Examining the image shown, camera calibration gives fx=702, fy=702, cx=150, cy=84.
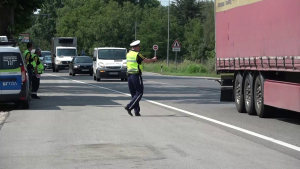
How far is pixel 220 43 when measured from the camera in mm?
18703

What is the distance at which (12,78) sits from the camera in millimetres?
18031

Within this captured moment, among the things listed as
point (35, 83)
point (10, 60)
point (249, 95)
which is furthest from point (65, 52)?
point (249, 95)

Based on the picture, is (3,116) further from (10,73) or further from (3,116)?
(10,73)

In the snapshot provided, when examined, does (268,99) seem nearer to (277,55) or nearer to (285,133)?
(277,55)

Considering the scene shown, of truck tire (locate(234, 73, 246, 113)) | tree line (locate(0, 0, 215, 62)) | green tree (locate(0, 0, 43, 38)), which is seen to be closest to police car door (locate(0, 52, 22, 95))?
truck tire (locate(234, 73, 246, 113))

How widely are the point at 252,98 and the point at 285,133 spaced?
11.2ft

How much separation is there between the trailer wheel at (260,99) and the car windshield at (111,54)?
23.9m

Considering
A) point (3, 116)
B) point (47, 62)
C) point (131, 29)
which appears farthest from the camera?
point (131, 29)

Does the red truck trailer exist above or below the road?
above

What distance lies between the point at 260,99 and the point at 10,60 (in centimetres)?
676

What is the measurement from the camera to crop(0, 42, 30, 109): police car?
17.9m

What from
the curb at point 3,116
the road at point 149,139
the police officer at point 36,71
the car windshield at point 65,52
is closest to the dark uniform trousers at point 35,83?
the police officer at point 36,71

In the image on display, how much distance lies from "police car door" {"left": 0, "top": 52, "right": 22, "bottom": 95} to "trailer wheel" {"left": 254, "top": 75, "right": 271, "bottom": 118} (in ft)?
20.3

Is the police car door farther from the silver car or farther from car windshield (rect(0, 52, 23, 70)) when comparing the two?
the silver car
